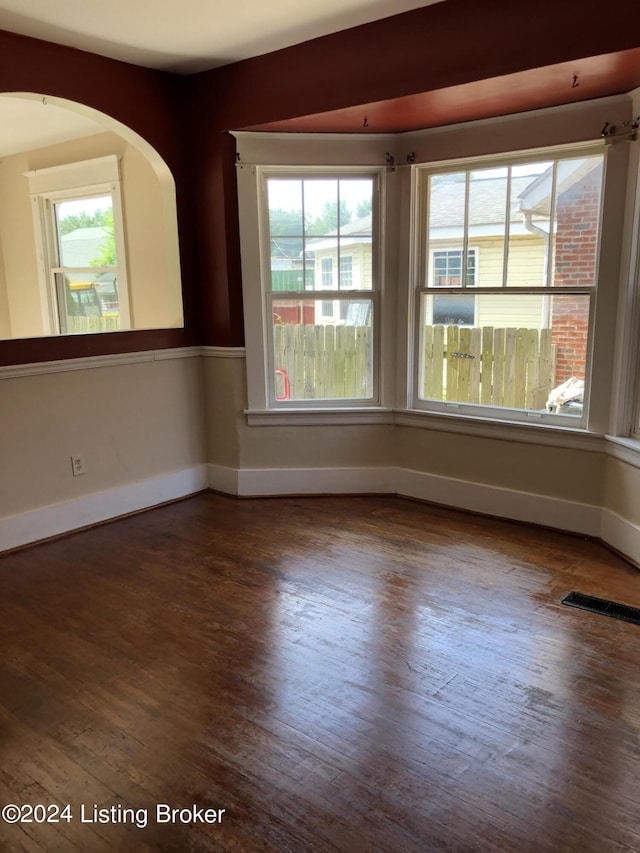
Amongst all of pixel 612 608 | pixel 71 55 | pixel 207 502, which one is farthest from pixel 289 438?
pixel 71 55

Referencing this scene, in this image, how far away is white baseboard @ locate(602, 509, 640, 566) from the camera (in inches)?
126

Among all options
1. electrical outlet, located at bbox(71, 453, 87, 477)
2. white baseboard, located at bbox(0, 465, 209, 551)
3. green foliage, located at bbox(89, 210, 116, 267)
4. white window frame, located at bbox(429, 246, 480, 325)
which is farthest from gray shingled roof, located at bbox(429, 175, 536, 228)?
green foliage, located at bbox(89, 210, 116, 267)

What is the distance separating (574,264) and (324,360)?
1609 millimetres

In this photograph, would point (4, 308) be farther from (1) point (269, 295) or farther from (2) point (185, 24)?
(2) point (185, 24)

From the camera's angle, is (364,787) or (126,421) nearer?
(364,787)

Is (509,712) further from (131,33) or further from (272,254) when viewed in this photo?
(131,33)

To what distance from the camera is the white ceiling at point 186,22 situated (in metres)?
2.89

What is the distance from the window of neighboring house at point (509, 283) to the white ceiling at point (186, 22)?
1.05m

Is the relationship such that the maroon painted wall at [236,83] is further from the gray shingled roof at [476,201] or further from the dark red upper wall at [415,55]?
the gray shingled roof at [476,201]

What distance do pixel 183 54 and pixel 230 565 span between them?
2.81 metres

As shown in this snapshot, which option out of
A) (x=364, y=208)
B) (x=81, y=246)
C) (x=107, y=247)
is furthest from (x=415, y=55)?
(x=81, y=246)

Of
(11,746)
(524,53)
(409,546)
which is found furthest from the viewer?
(409,546)

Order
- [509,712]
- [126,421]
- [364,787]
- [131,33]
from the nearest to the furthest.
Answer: [364,787]
[509,712]
[131,33]
[126,421]

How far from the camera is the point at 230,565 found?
10.7ft
